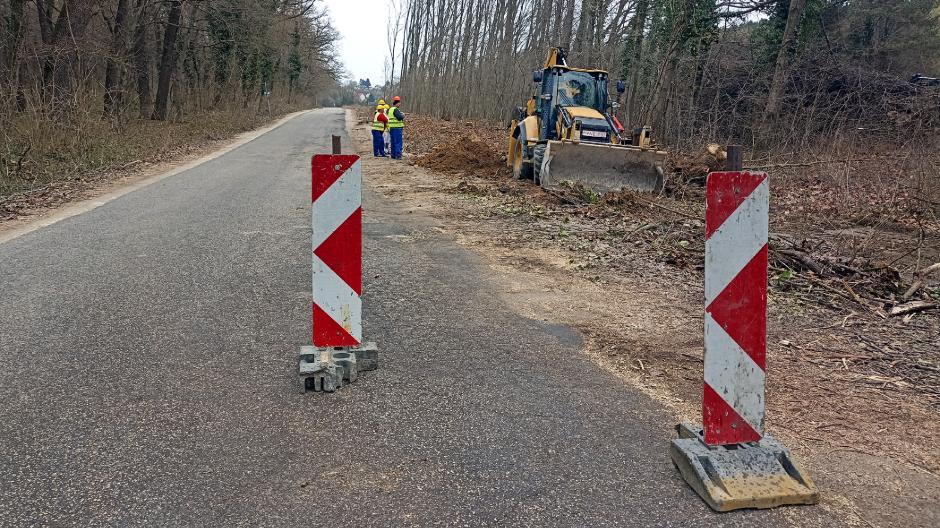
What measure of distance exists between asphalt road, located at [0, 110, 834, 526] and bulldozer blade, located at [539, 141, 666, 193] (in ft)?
21.5

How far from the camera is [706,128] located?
20.5 metres

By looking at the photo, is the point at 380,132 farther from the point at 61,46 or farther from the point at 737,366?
the point at 737,366

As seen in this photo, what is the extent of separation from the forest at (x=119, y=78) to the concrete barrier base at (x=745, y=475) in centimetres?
1255

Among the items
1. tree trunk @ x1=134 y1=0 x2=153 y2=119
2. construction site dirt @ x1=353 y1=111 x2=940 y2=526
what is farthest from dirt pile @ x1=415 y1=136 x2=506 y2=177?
tree trunk @ x1=134 y1=0 x2=153 y2=119

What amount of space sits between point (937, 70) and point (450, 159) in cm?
2183

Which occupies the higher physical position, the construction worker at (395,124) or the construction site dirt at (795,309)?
the construction worker at (395,124)

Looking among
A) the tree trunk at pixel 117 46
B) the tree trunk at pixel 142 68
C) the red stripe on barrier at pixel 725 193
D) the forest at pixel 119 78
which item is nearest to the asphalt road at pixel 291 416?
the red stripe on barrier at pixel 725 193

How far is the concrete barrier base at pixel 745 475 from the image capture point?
9.36 ft

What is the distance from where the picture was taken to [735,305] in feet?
9.65

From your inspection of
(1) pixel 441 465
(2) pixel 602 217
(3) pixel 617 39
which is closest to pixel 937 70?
(3) pixel 617 39

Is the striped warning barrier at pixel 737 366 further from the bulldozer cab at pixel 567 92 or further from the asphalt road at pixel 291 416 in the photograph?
the bulldozer cab at pixel 567 92

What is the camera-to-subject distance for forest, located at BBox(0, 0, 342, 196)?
1493 cm

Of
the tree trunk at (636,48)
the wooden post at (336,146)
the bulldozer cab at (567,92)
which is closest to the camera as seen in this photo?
the wooden post at (336,146)

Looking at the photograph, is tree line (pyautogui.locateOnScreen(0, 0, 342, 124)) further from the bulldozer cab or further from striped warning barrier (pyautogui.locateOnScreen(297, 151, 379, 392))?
striped warning barrier (pyautogui.locateOnScreen(297, 151, 379, 392))
